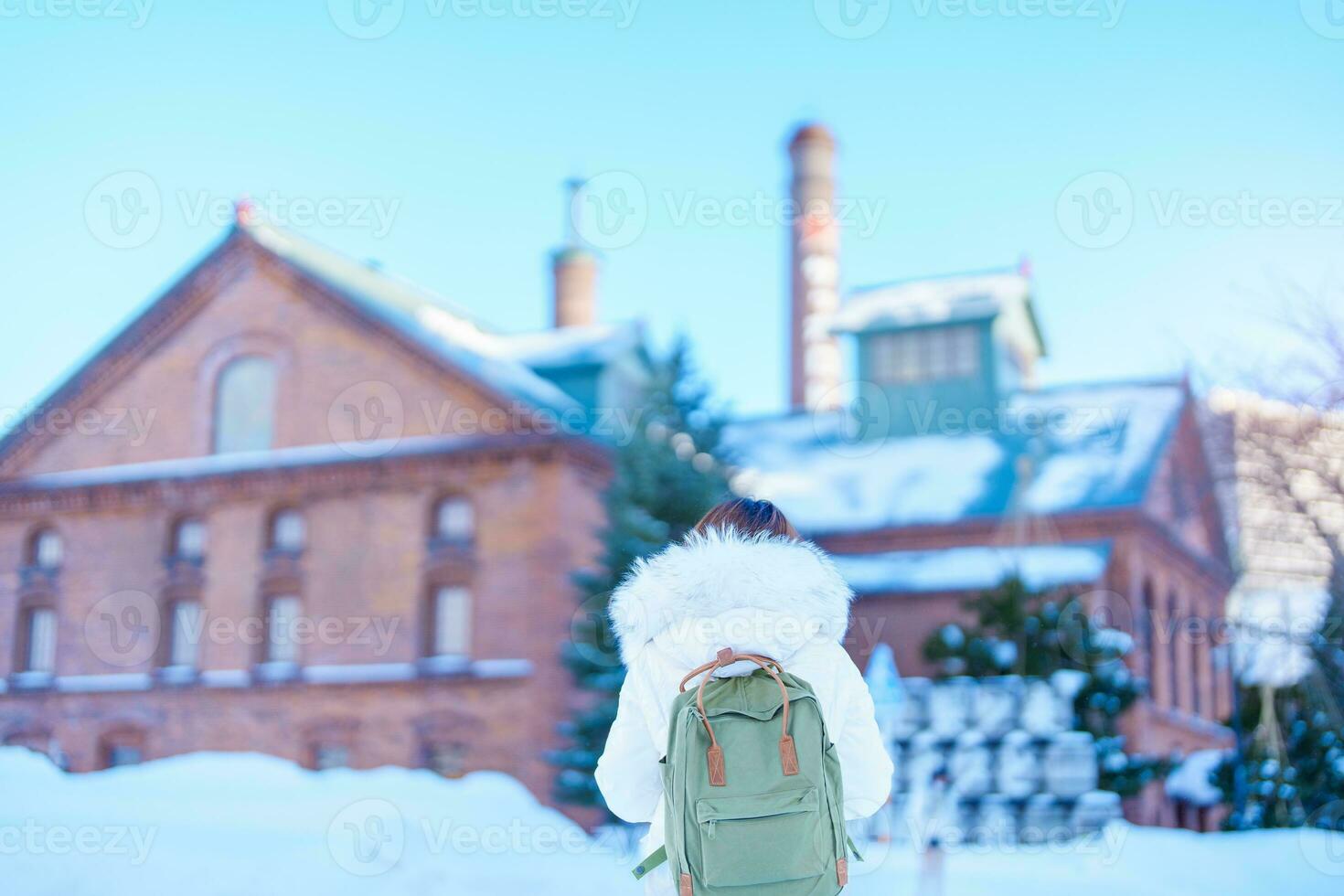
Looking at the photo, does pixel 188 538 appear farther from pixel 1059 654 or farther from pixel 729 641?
pixel 729 641

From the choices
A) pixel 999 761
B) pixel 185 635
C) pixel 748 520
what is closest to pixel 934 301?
pixel 999 761

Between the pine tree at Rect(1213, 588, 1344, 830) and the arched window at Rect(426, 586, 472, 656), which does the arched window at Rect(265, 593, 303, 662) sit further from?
the pine tree at Rect(1213, 588, 1344, 830)

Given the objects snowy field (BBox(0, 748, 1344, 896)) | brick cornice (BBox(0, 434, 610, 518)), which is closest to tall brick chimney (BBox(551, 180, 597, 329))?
brick cornice (BBox(0, 434, 610, 518))

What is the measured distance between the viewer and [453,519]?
24359 mm

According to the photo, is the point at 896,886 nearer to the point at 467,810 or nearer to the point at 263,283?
the point at 467,810

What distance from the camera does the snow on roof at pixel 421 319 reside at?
2428 centimetres

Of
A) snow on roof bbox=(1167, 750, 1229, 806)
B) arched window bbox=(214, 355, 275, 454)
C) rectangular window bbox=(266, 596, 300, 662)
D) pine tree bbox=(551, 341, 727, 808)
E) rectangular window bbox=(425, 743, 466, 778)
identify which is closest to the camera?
pine tree bbox=(551, 341, 727, 808)

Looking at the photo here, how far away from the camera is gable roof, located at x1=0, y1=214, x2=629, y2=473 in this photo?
80.8 ft

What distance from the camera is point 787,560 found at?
387 centimetres

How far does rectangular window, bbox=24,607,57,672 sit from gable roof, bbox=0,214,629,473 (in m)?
3.13

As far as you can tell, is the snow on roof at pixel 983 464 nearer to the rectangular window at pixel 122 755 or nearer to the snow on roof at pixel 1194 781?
the snow on roof at pixel 1194 781

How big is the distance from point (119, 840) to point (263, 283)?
20.3 meters

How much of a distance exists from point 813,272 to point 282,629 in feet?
60.6

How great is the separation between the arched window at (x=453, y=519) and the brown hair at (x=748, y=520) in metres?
20.3
